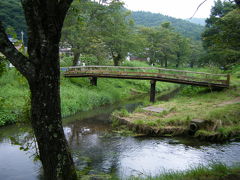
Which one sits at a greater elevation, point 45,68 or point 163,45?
point 163,45

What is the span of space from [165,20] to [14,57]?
86218 mm

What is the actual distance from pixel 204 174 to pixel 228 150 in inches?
196

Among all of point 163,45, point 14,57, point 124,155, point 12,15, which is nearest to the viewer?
point 14,57

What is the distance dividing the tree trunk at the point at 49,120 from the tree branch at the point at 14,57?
0.56ft

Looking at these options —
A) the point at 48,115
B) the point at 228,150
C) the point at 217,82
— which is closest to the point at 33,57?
the point at 48,115

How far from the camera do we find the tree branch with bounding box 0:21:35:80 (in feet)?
13.5

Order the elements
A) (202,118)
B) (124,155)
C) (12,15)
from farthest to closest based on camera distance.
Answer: (12,15), (202,118), (124,155)

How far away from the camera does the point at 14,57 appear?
13.8ft

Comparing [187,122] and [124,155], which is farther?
[187,122]

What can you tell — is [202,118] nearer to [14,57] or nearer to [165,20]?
[14,57]

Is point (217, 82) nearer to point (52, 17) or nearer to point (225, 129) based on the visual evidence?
point (225, 129)

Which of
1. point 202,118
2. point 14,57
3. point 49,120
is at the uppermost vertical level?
point 14,57

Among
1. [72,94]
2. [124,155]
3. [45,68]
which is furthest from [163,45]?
[45,68]

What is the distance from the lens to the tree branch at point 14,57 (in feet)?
13.5
